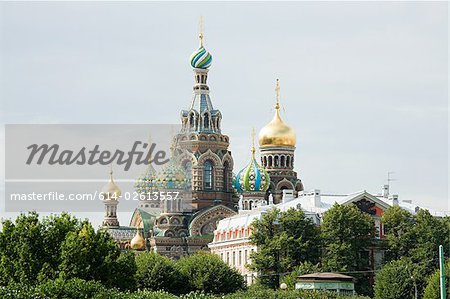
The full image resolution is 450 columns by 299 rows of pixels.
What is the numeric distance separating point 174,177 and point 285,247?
66.2ft

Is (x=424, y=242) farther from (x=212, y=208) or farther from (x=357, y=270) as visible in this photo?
(x=212, y=208)

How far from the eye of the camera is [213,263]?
67188 millimetres

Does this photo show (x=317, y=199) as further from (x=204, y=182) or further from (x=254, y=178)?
(x=204, y=182)

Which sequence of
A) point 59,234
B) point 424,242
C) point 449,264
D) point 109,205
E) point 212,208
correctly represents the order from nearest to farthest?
point 59,234, point 449,264, point 424,242, point 212,208, point 109,205

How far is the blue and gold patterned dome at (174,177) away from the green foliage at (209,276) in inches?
826

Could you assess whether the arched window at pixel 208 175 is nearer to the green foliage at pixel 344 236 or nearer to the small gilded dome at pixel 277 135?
the small gilded dome at pixel 277 135

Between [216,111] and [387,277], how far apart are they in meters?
29.3

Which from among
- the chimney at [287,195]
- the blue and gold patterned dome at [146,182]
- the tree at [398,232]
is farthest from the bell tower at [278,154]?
the tree at [398,232]

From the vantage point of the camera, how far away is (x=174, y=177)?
293 ft

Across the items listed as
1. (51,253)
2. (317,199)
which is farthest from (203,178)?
(51,253)

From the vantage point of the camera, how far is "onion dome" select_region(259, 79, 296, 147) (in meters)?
89.8

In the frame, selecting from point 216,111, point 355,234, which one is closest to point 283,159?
point 216,111

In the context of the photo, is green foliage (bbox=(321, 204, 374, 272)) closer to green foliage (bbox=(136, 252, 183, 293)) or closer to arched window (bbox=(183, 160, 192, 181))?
green foliage (bbox=(136, 252, 183, 293))

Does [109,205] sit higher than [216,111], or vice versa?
[216,111]
